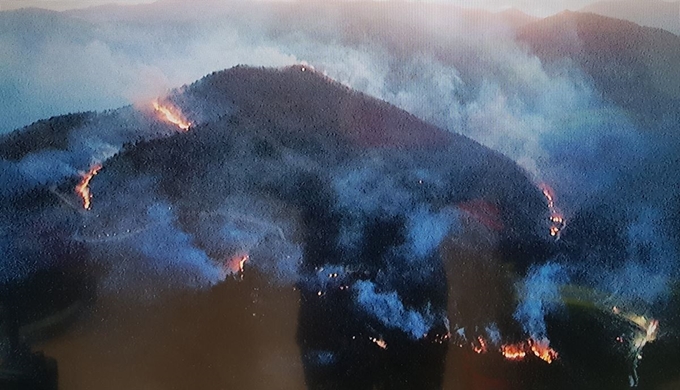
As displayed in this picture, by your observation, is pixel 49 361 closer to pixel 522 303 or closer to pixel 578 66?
pixel 522 303

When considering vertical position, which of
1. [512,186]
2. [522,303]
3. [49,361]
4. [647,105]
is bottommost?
[49,361]

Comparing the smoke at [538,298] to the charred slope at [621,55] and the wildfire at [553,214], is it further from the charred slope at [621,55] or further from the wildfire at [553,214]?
the charred slope at [621,55]

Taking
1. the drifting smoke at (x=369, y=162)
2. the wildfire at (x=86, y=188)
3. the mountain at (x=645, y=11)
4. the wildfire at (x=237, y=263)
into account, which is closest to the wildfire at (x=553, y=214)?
the drifting smoke at (x=369, y=162)

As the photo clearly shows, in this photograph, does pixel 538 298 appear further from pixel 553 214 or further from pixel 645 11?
pixel 645 11

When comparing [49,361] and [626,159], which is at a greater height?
[626,159]

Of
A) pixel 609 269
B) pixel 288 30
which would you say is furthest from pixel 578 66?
pixel 288 30
